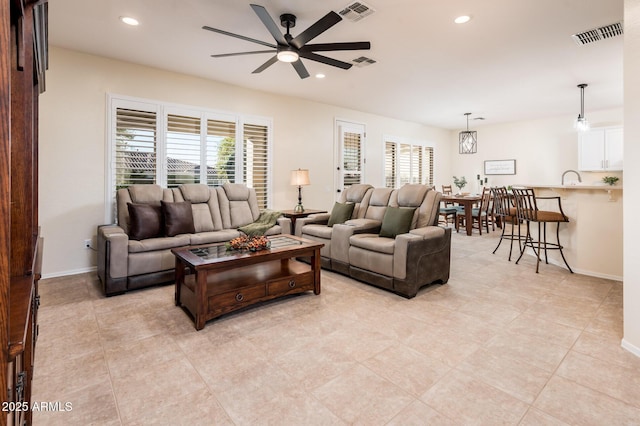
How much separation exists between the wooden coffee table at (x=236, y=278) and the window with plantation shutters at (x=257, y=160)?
7.31 feet

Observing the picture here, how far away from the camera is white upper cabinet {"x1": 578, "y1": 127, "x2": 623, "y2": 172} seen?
22.5 feet

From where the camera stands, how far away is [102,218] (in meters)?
4.28

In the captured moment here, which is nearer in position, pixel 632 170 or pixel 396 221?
pixel 632 170

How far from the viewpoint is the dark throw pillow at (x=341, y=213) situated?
464 centimetres

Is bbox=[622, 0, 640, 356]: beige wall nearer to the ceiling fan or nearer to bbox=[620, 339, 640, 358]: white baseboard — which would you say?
bbox=[620, 339, 640, 358]: white baseboard

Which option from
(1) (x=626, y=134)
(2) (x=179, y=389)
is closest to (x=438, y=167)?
(1) (x=626, y=134)

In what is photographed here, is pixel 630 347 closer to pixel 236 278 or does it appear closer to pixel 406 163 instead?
pixel 236 278

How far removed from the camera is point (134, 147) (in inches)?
175

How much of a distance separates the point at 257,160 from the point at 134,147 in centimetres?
191

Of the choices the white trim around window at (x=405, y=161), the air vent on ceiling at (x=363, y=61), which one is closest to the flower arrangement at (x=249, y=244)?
the air vent on ceiling at (x=363, y=61)

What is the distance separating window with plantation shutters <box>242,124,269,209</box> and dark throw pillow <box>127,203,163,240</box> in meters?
1.83

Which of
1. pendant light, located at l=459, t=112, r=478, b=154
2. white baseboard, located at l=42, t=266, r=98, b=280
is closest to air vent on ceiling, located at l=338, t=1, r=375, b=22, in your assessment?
white baseboard, located at l=42, t=266, r=98, b=280

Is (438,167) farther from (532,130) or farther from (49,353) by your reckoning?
(49,353)

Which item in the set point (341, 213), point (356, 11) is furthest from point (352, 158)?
point (356, 11)
